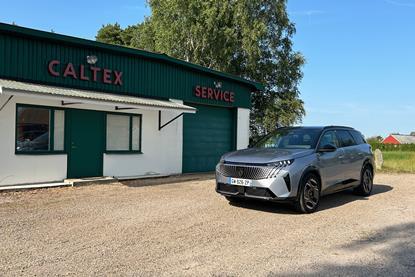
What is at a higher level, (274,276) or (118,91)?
(118,91)

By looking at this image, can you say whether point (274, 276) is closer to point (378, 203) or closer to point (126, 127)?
point (378, 203)

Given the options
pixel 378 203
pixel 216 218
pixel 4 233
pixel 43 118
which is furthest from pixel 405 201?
pixel 43 118

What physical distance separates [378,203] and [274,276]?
240 inches

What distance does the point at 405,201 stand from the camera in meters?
10.1

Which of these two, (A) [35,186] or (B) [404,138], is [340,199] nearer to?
(A) [35,186]

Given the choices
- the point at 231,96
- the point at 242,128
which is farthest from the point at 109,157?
the point at 242,128

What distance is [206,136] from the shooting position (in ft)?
55.5

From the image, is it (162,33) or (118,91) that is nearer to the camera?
(118,91)

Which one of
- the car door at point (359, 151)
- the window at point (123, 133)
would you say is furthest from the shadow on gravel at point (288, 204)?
the window at point (123, 133)

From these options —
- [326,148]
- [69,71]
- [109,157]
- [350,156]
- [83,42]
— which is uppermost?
[83,42]

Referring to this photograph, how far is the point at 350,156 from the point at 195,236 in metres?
5.22

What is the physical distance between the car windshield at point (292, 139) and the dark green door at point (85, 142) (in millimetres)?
5605

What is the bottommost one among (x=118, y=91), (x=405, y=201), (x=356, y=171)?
(x=405, y=201)

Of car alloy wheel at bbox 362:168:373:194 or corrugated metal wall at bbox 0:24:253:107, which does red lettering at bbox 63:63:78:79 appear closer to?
corrugated metal wall at bbox 0:24:253:107
